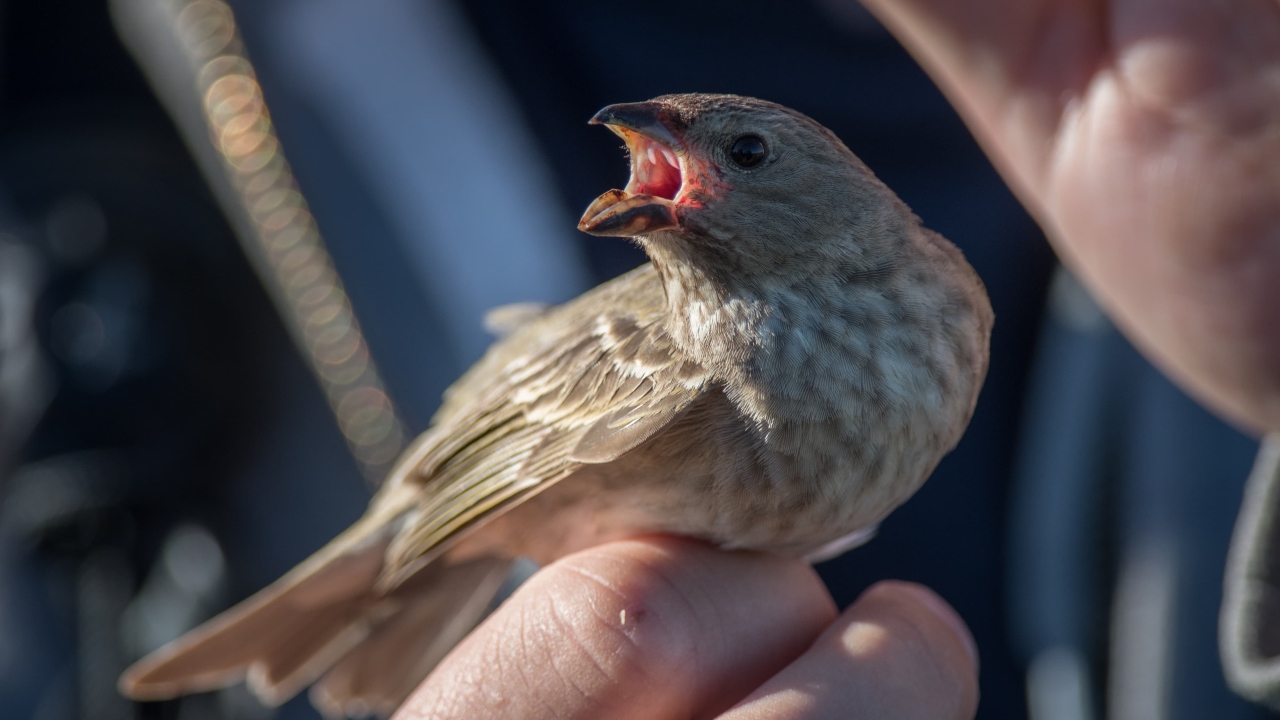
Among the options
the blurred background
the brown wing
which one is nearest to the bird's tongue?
the brown wing

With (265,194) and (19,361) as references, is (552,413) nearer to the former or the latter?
(265,194)

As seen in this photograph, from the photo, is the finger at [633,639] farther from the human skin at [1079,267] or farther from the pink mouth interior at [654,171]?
the pink mouth interior at [654,171]

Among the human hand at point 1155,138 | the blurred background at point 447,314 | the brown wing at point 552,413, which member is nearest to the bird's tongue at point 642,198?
the brown wing at point 552,413

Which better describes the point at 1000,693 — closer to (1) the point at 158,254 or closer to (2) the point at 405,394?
(2) the point at 405,394

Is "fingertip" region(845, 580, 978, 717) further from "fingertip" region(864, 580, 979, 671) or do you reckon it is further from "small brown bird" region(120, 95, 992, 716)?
"small brown bird" region(120, 95, 992, 716)

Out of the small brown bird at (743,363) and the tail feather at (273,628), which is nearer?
the small brown bird at (743,363)

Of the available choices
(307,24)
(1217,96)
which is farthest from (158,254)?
(1217,96)
